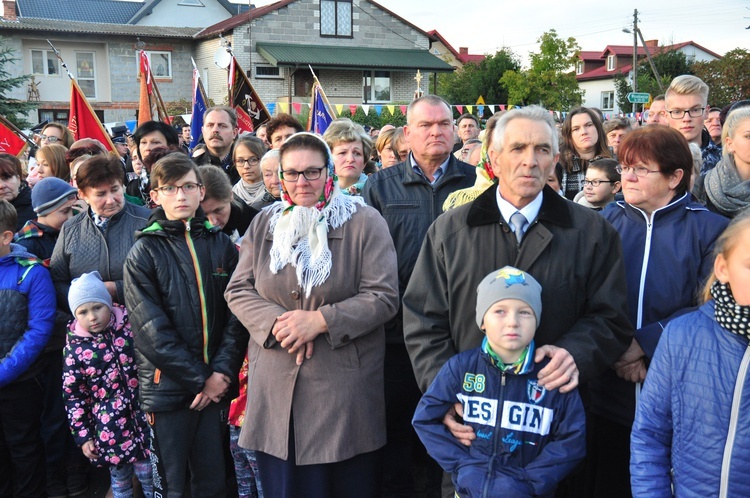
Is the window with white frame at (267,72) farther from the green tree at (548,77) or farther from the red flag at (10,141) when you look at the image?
the red flag at (10,141)

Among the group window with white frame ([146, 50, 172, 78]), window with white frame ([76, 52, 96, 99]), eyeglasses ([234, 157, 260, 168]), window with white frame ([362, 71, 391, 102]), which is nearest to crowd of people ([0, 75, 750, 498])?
eyeglasses ([234, 157, 260, 168])

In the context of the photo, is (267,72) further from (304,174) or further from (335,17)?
(304,174)

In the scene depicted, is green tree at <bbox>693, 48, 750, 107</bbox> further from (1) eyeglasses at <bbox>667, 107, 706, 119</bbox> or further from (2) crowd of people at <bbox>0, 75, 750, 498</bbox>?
(2) crowd of people at <bbox>0, 75, 750, 498</bbox>

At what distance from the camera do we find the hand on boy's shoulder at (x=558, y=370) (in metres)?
2.54

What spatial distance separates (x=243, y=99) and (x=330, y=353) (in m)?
6.92

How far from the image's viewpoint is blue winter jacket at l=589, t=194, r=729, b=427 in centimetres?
291

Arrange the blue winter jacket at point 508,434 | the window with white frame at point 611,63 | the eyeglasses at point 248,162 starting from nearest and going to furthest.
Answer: the blue winter jacket at point 508,434 < the eyeglasses at point 248,162 < the window with white frame at point 611,63

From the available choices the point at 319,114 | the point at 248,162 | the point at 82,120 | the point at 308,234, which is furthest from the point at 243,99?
the point at 308,234

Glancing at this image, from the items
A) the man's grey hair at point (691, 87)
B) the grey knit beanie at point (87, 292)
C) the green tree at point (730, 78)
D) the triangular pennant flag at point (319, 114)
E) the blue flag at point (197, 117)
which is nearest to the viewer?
the grey knit beanie at point (87, 292)

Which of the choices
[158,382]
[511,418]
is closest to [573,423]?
[511,418]

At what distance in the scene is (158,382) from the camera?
3473 millimetres

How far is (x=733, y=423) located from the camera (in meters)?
2.14

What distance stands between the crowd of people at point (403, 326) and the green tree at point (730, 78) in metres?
23.9

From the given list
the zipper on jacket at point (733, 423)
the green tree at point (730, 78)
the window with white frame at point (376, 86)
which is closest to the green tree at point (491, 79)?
the window with white frame at point (376, 86)
